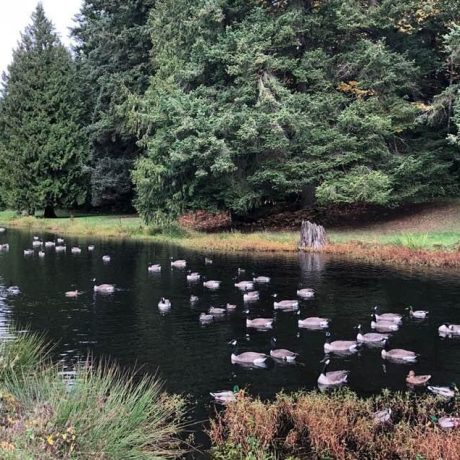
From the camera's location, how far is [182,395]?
12477 mm

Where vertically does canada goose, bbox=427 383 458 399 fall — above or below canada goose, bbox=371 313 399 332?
below

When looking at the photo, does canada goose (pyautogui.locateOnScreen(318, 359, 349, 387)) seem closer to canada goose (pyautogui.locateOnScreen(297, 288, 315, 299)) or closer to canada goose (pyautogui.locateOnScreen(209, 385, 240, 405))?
canada goose (pyautogui.locateOnScreen(209, 385, 240, 405))

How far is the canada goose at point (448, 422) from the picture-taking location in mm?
10246

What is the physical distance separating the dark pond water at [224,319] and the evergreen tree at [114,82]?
26.9 meters

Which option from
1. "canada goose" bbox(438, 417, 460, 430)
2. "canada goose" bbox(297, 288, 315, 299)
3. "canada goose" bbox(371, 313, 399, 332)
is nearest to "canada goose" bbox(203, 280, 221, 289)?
"canada goose" bbox(297, 288, 315, 299)

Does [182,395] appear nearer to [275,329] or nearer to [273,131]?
[275,329]

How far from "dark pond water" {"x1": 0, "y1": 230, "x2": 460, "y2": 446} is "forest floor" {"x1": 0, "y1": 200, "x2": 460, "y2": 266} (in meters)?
2.48

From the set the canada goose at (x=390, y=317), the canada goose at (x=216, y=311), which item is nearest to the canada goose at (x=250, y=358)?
the canada goose at (x=390, y=317)

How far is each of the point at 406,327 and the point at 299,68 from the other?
25.4 metres

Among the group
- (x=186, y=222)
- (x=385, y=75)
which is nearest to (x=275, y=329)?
(x=385, y=75)

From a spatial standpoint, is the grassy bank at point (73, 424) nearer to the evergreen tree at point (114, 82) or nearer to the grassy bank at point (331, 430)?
the grassy bank at point (331, 430)

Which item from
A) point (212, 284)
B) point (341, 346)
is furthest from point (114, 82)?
point (341, 346)

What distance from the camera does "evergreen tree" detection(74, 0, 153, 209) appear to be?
2250 inches

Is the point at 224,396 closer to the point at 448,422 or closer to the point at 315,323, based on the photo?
the point at 448,422
